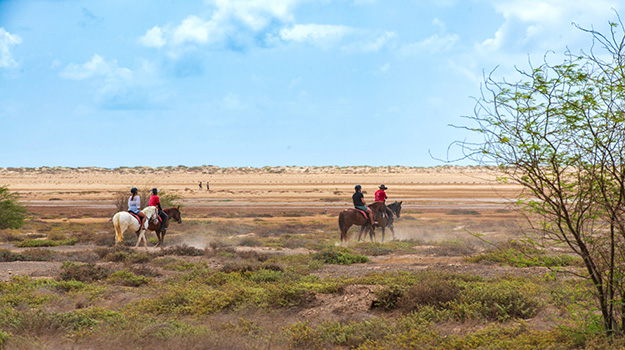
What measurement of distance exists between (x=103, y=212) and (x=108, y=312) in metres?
Answer: 40.7

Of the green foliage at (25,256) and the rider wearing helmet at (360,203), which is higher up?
the rider wearing helmet at (360,203)

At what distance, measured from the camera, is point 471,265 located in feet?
53.9

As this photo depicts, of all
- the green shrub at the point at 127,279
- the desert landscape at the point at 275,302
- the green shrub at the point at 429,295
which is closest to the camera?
the desert landscape at the point at 275,302

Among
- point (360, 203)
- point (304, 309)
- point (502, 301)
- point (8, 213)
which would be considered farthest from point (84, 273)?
point (8, 213)

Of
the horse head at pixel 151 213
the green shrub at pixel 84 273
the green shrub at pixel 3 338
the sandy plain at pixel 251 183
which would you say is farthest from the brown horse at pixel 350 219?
the sandy plain at pixel 251 183

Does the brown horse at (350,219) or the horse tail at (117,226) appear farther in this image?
the brown horse at (350,219)

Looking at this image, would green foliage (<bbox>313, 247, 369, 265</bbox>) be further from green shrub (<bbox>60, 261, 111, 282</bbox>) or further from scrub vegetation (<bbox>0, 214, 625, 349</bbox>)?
green shrub (<bbox>60, 261, 111, 282</bbox>)

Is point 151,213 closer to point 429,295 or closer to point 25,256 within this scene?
point 25,256

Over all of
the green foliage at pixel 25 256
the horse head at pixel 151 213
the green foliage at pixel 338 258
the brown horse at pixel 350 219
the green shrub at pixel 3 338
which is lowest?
the green foliage at pixel 338 258

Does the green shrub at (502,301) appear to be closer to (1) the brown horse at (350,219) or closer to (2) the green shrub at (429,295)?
(2) the green shrub at (429,295)

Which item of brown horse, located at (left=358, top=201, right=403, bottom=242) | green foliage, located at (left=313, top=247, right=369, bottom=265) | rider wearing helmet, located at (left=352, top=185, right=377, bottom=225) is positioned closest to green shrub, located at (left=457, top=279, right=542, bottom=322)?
green foliage, located at (left=313, top=247, right=369, bottom=265)

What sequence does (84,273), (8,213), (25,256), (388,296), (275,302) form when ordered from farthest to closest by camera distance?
1. (8,213)
2. (25,256)
3. (84,273)
4. (275,302)
5. (388,296)

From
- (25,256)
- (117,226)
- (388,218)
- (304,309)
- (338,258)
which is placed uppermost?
(117,226)

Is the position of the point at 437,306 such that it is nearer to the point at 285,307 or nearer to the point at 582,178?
the point at 285,307
